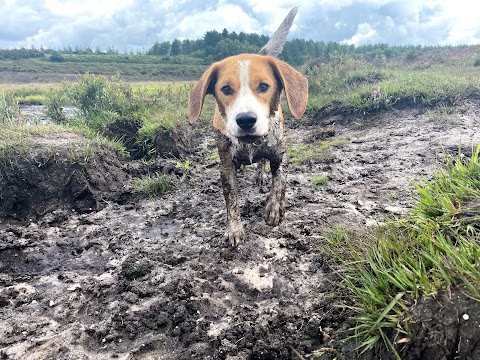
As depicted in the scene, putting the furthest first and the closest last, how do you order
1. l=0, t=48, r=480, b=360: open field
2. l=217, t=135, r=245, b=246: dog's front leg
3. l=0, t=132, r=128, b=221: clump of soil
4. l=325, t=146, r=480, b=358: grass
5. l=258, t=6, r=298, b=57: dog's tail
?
l=258, t=6, r=298, b=57: dog's tail, l=0, t=132, r=128, b=221: clump of soil, l=217, t=135, r=245, b=246: dog's front leg, l=0, t=48, r=480, b=360: open field, l=325, t=146, r=480, b=358: grass

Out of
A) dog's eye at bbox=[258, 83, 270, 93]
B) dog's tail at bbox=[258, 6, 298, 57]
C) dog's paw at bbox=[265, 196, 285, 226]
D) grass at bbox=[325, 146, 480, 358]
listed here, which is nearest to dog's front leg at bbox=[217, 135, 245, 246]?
dog's paw at bbox=[265, 196, 285, 226]

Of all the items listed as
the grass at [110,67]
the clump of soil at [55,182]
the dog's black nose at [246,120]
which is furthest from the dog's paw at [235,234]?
the grass at [110,67]

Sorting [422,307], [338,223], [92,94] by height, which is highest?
[92,94]

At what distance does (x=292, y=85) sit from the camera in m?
3.28

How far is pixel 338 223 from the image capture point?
3324 millimetres

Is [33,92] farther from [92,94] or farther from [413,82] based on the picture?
[413,82]

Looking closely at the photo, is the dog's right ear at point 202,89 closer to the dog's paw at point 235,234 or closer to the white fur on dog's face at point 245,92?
the white fur on dog's face at point 245,92

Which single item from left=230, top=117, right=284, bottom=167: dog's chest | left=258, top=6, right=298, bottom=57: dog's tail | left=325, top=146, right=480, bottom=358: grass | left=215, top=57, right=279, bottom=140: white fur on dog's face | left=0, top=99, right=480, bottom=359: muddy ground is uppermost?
left=258, top=6, right=298, bottom=57: dog's tail

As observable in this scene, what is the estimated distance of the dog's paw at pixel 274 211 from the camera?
11.4 feet

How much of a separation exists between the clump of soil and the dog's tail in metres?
2.58

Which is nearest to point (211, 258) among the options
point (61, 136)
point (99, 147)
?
point (99, 147)

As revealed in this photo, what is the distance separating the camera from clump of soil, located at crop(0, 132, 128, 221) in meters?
4.21

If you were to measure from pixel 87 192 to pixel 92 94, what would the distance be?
364 cm

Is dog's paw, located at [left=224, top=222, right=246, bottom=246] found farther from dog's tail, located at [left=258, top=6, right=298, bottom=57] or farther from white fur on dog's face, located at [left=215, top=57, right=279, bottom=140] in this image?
dog's tail, located at [left=258, top=6, right=298, bottom=57]
